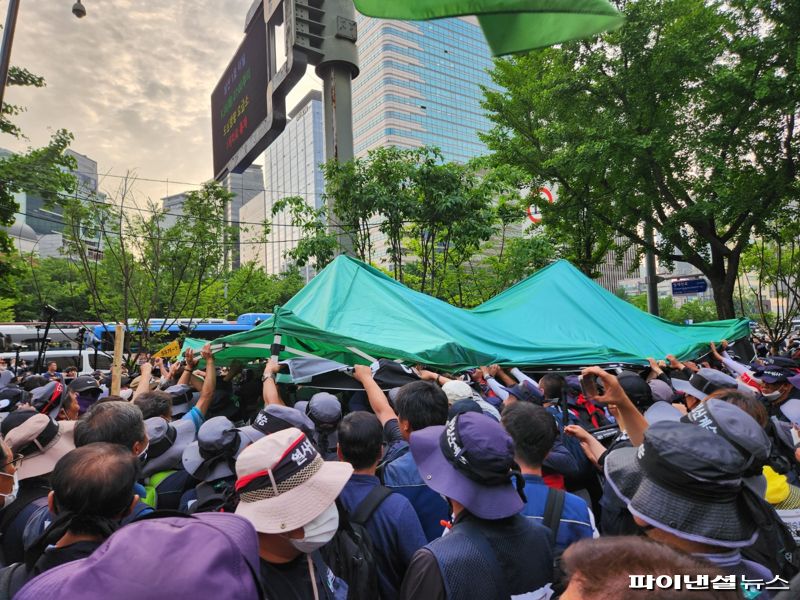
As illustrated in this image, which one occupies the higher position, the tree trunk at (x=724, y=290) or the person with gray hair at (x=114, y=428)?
the tree trunk at (x=724, y=290)

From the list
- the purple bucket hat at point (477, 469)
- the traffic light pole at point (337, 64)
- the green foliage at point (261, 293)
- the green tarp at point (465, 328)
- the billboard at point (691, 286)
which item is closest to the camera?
the purple bucket hat at point (477, 469)

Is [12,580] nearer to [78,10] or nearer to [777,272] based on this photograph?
[78,10]

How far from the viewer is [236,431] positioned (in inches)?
116

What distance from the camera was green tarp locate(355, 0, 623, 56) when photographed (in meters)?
2.35

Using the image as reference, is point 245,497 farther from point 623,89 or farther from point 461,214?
point 623,89

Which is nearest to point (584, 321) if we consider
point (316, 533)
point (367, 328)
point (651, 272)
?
point (367, 328)

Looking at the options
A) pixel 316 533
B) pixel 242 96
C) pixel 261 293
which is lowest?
pixel 316 533

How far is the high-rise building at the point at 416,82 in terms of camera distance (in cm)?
5050

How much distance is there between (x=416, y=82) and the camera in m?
60.1

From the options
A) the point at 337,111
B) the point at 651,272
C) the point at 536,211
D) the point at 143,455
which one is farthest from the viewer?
the point at 536,211

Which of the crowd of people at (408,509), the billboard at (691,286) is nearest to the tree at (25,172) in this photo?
the crowd of people at (408,509)

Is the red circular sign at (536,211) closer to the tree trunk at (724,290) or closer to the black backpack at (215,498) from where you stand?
the tree trunk at (724,290)

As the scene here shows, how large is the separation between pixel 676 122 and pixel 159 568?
1540cm

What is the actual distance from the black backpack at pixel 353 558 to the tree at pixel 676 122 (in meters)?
12.0
